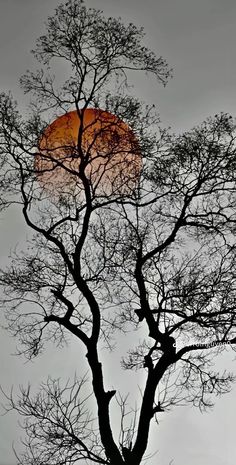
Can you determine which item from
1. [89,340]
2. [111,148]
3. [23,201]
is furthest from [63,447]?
[111,148]

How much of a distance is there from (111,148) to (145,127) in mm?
703

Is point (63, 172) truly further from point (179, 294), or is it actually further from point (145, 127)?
point (179, 294)

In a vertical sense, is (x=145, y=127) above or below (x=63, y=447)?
above

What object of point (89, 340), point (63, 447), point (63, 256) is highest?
point (63, 256)

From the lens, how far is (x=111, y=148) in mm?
11281

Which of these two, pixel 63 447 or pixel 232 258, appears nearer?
pixel 63 447

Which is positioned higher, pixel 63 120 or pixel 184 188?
pixel 63 120

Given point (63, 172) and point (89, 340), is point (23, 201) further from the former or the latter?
point (89, 340)

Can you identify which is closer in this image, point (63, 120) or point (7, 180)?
point (63, 120)

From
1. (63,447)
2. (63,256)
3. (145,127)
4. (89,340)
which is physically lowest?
(63,447)

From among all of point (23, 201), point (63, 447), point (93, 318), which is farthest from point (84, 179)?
point (63, 447)

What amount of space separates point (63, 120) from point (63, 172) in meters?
0.90

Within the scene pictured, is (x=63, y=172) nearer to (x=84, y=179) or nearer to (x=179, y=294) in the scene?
(x=84, y=179)

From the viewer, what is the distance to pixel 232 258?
1238 centimetres
